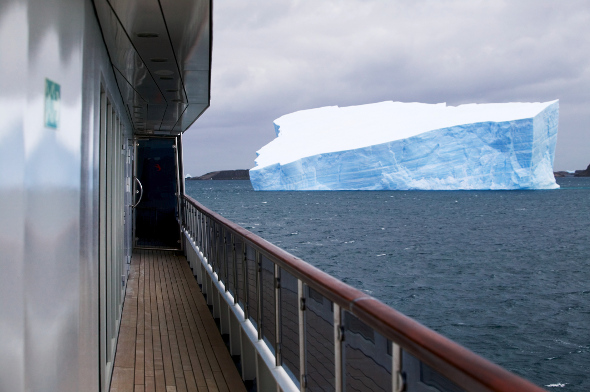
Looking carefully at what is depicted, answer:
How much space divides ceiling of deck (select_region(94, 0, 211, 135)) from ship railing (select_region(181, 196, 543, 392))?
81 centimetres

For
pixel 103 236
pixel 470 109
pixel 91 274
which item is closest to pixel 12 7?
pixel 91 274

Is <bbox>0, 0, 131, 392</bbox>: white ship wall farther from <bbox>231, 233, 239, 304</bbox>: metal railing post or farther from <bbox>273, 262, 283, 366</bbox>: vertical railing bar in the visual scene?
<bbox>231, 233, 239, 304</bbox>: metal railing post

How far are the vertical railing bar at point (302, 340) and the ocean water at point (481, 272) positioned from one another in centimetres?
770

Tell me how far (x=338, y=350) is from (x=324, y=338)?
6.1 inches

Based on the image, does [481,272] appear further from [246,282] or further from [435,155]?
[435,155]

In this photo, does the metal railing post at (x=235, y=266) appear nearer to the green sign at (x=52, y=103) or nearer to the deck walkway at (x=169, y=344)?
the deck walkway at (x=169, y=344)

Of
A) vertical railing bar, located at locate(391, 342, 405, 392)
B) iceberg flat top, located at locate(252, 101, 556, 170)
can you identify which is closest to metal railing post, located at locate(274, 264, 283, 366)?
vertical railing bar, located at locate(391, 342, 405, 392)

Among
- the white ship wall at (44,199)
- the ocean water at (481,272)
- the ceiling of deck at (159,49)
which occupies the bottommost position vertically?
the ocean water at (481,272)

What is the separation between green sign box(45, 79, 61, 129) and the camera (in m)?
1.26

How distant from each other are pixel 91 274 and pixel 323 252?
59.2ft

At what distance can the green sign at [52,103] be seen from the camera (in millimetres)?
1257

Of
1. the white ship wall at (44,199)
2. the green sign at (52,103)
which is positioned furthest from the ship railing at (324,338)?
the green sign at (52,103)

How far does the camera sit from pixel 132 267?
633cm

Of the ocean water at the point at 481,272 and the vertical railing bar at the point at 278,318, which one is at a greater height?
the vertical railing bar at the point at 278,318
